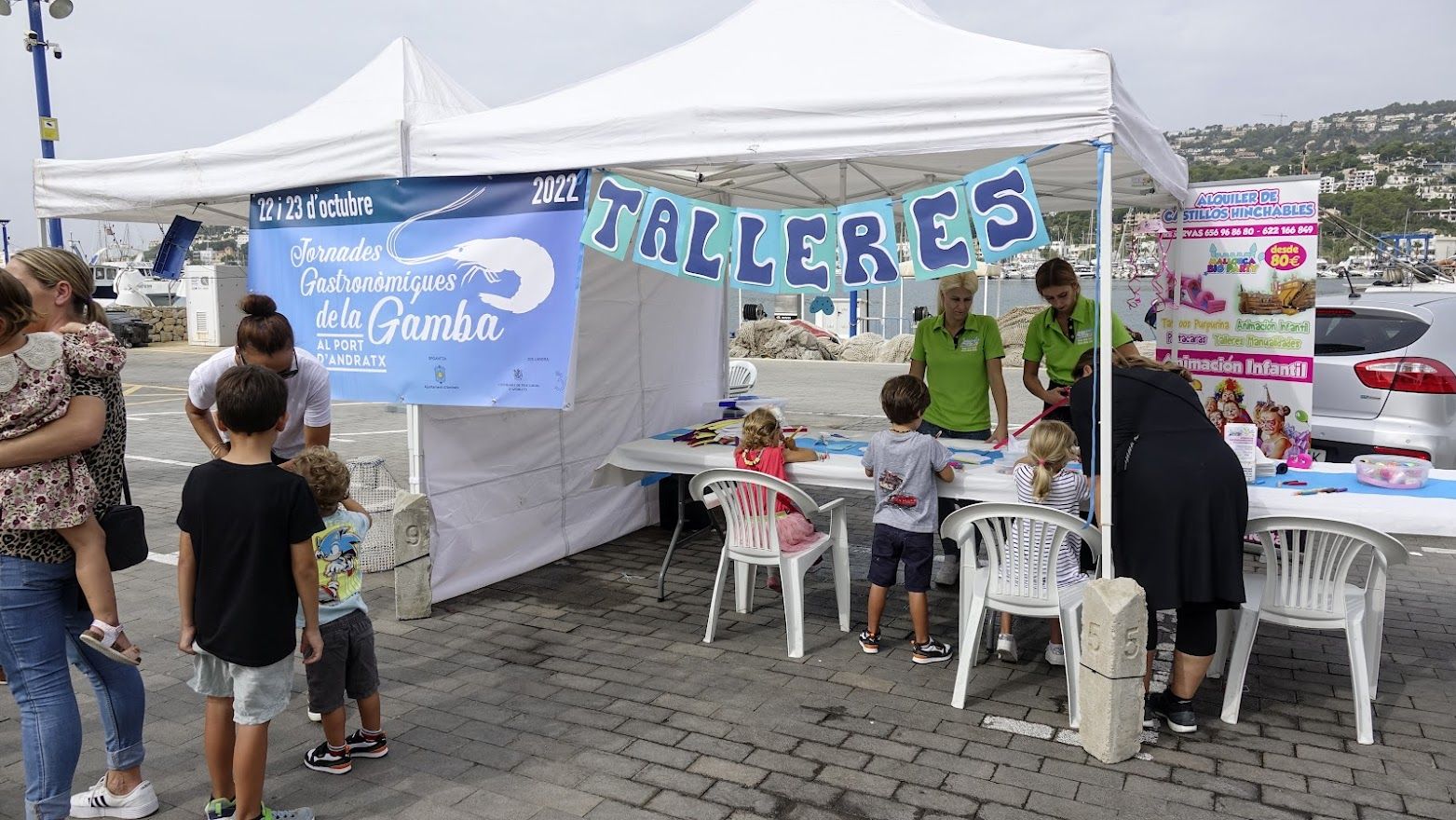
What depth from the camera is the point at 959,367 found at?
5227 mm

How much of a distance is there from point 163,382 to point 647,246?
16.9m

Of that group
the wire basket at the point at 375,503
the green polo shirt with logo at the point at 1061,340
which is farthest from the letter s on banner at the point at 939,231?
the wire basket at the point at 375,503

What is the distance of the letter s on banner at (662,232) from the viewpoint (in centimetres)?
421

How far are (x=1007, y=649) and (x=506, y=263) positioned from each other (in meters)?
2.94

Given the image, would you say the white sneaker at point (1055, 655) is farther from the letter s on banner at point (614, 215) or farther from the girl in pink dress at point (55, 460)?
the girl in pink dress at point (55, 460)

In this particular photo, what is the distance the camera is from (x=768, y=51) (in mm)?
4039

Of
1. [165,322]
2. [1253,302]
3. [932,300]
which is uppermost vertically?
[932,300]

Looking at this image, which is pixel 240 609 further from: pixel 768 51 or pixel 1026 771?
pixel 768 51

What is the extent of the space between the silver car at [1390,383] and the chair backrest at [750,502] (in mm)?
3579

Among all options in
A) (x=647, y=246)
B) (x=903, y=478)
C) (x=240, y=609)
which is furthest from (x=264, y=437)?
(x=903, y=478)

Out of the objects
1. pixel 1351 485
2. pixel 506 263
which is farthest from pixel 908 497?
pixel 506 263

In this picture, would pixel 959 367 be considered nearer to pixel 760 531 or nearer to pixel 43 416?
pixel 760 531

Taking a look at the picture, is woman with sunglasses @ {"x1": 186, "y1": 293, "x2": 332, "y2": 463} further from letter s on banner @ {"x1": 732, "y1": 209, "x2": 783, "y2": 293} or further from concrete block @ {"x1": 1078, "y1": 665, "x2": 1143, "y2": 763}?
concrete block @ {"x1": 1078, "y1": 665, "x2": 1143, "y2": 763}

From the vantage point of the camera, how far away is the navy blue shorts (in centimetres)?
406
